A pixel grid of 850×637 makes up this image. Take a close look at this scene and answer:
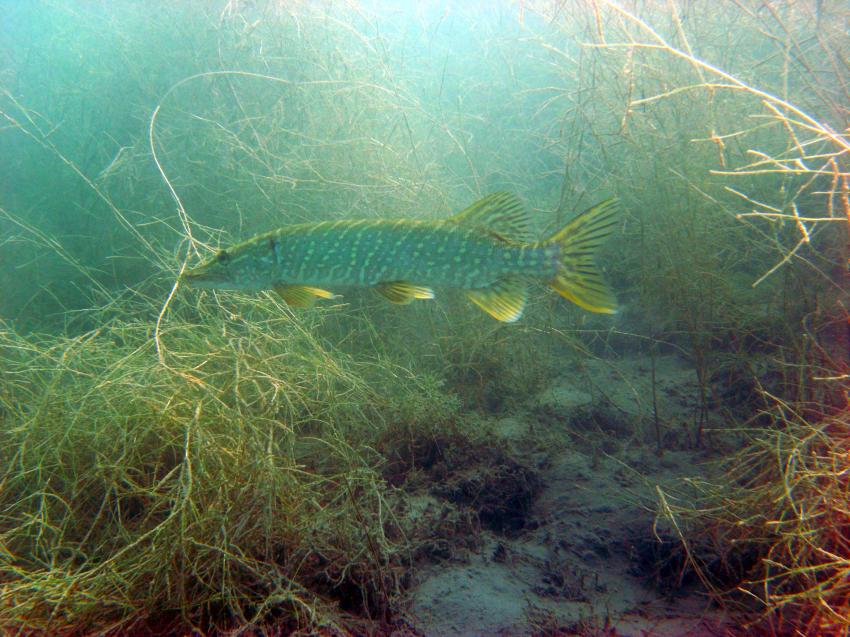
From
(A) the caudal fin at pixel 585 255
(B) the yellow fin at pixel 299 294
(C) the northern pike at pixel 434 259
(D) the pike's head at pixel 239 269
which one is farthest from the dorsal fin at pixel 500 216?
(D) the pike's head at pixel 239 269

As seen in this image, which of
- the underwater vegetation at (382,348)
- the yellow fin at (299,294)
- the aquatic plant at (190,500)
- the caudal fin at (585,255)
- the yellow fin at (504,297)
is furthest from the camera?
the yellow fin at (299,294)

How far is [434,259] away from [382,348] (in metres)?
2.21

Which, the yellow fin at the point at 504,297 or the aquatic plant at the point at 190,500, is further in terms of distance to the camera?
the yellow fin at the point at 504,297

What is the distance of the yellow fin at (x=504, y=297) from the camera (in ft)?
11.3

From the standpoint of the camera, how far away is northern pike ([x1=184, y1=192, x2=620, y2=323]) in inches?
129

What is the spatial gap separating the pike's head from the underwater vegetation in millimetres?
20

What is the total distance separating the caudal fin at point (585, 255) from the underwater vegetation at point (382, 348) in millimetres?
19

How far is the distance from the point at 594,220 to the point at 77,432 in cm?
449

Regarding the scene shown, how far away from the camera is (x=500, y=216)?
11.8 feet

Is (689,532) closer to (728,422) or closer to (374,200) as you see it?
(728,422)

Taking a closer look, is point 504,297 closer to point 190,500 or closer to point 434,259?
point 434,259

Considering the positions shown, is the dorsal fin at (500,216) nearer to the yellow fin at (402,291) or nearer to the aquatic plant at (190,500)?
the yellow fin at (402,291)

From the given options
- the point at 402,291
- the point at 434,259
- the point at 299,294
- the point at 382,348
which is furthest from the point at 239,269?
the point at 382,348

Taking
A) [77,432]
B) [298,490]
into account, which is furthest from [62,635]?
[77,432]
